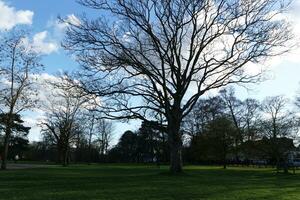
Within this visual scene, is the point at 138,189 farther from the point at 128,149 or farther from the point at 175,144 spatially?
the point at 128,149

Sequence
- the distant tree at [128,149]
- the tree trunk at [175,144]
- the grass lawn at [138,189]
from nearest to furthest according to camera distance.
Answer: the grass lawn at [138,189] → the tree trunk at [175,144] → the distant tree at [128,149]

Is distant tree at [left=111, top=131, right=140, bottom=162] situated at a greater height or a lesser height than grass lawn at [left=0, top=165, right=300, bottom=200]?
greater

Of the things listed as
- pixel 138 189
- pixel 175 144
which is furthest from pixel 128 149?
pixel 138 189

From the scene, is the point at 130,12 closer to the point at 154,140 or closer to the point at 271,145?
the point at 271,145

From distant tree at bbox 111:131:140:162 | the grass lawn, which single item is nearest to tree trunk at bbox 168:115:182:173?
the grass lawn

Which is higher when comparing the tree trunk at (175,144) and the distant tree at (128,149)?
the distant tree at (128,149)

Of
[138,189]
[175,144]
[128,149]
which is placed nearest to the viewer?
[138,189]

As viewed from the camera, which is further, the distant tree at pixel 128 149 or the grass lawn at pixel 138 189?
the distant tree at pixel 128 149

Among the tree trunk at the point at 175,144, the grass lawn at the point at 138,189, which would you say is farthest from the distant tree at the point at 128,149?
the grass lawn at the point at 138,189

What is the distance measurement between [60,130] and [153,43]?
153 ft

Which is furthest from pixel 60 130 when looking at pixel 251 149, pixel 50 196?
pixel 50 196

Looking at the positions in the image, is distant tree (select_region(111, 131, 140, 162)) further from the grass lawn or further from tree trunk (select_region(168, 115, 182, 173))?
the grass lawn

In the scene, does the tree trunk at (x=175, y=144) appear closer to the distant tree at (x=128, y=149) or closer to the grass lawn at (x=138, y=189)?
the grass lawn at (x=138, y=189)

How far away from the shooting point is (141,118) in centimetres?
3644
